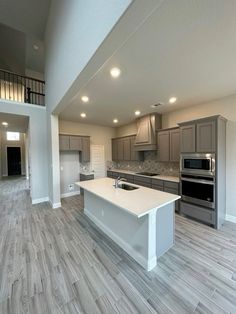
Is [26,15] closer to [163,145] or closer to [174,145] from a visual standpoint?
[163,145]

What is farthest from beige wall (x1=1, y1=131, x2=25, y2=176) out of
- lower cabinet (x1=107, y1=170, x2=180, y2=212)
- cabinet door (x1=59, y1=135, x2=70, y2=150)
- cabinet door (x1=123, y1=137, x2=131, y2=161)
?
lower cabinet (x1=107, y1=170, x2=180, y2=212)

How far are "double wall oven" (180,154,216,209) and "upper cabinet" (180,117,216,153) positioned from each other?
15 centimetres

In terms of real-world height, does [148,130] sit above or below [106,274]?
above

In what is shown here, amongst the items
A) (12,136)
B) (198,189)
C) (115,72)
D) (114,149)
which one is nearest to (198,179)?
(198,189)

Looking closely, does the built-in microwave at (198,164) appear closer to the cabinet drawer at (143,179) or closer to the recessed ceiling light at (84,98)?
the cabinet drawer at (143,179)

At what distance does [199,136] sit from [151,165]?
230 centimetres

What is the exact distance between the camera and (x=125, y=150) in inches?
236

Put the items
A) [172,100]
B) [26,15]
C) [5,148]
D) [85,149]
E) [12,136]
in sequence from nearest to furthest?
[172,100] → [26,15] → [85,149] → [5,148] → [12,136]

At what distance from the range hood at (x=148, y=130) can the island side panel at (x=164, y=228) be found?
8.68 feet

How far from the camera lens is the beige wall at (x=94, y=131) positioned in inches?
224

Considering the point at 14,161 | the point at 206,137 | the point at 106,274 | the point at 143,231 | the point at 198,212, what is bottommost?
the point at 106,274

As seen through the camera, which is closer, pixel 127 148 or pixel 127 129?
pixel 127 148

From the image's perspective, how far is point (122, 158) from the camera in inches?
244

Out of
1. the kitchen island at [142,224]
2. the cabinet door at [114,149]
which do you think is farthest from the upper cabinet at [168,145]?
the cabinet door at [114,149]
